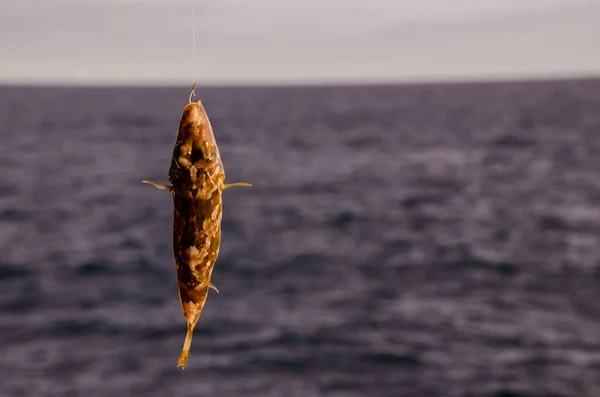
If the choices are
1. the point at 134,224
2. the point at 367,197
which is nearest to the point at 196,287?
the point at 134,224

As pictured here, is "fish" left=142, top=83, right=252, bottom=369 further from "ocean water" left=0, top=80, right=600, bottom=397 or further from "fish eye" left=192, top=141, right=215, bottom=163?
"ocean water" left=0, top=80, right=600, bottom=397

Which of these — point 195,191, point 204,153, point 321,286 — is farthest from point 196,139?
point 321,286

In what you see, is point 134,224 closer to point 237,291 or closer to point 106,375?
point 237,291

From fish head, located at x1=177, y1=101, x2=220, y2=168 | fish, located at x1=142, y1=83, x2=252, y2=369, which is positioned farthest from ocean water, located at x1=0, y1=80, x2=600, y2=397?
fish head, located at x1=177, y1=101, x2=220, y2=168

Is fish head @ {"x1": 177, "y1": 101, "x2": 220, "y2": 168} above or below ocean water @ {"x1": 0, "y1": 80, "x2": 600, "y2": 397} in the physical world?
above

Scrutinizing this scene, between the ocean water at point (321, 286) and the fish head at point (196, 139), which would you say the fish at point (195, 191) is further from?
the ocean water at point (321, 286)

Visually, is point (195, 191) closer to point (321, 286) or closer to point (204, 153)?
point (204, 153)

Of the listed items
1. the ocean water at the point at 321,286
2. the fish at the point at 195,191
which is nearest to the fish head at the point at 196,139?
the fish at the point at 195,191
